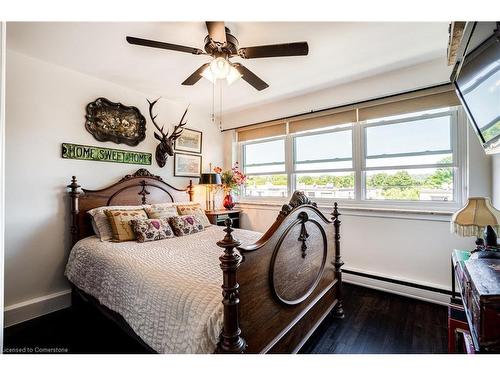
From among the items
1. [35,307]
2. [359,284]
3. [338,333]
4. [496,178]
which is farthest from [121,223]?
[496,178]

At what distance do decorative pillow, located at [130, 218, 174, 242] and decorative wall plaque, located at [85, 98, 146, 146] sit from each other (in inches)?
47.1

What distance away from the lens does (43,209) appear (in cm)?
229

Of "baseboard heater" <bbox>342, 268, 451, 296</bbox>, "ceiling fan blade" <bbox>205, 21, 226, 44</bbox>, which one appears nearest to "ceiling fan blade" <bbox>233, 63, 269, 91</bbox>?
"ceiling fan blade" <bbox>205, 21, 226, 44</bbox>

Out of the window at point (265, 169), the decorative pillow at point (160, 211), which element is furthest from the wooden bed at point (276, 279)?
the window at point (265, 169)

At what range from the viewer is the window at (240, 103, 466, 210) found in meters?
2.49

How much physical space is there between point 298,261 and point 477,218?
125cm

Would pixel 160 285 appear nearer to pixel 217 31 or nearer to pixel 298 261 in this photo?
pixel 298 261

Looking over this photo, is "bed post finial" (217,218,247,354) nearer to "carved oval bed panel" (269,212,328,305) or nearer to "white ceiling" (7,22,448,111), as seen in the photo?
"carved oval bed panel" (269,212,328,305)

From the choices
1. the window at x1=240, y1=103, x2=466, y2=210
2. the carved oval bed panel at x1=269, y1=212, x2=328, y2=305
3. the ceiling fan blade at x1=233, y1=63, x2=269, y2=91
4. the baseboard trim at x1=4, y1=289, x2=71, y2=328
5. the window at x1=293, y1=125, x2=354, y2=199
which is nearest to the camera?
the carved oval bed panel at x1=269, y1=212, x2=328, y2=305

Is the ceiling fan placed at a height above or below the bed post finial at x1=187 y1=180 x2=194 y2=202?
above

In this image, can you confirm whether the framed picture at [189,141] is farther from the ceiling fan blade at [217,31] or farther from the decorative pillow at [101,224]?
the ceiling fan blade at [217,31]
